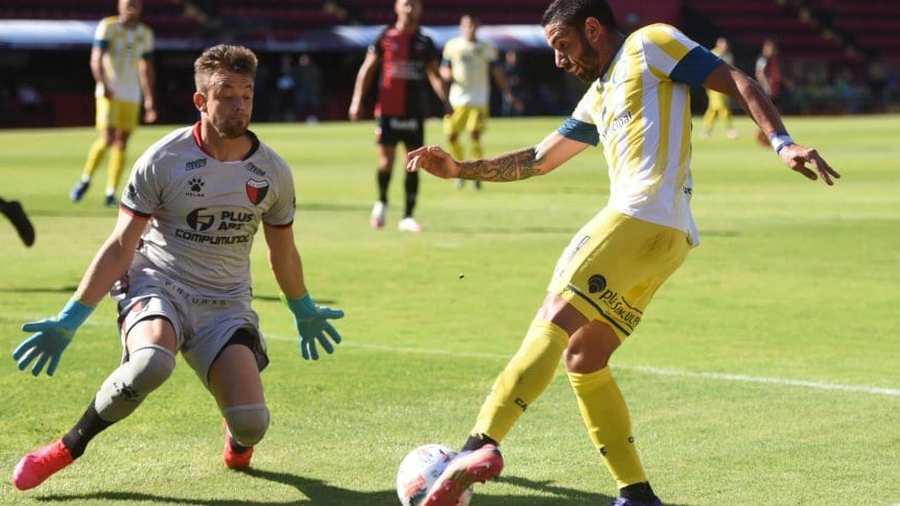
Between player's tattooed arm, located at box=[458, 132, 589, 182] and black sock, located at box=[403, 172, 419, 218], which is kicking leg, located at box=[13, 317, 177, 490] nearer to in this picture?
player's tattooed arm, located at box=[458, 132, 589, 182]

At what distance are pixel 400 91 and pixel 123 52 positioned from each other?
4.45 m

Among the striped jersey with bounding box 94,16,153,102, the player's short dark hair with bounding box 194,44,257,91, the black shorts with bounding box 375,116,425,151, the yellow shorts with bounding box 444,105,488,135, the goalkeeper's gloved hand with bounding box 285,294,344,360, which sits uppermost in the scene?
the player's short dark hair with bounding box 194,44,257,91

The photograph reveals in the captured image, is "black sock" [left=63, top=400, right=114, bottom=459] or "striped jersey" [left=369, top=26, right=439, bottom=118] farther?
"striped jersey" [left=369, top=26, right=439, bottom=118]

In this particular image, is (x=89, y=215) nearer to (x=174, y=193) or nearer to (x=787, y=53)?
(x=174, y=193)

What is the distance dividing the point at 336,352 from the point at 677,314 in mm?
2803

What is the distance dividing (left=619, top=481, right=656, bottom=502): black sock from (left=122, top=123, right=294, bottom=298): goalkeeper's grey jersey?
1.83 metres

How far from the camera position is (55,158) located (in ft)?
97.7

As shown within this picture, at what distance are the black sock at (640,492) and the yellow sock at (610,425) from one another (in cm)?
2

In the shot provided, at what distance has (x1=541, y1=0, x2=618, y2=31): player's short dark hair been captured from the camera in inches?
238

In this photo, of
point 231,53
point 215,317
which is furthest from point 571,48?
point 215,317

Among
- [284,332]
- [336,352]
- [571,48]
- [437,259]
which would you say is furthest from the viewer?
[437,259]

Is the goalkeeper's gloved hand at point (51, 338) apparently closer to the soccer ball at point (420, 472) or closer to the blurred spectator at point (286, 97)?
the soccer ball at point (420, 472)

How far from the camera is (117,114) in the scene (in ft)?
65.1

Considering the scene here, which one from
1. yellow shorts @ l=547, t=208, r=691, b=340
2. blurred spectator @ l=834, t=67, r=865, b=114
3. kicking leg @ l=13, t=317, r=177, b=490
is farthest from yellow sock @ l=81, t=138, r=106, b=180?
blurred spectator @ l=834, t=67, r=865, b=114
